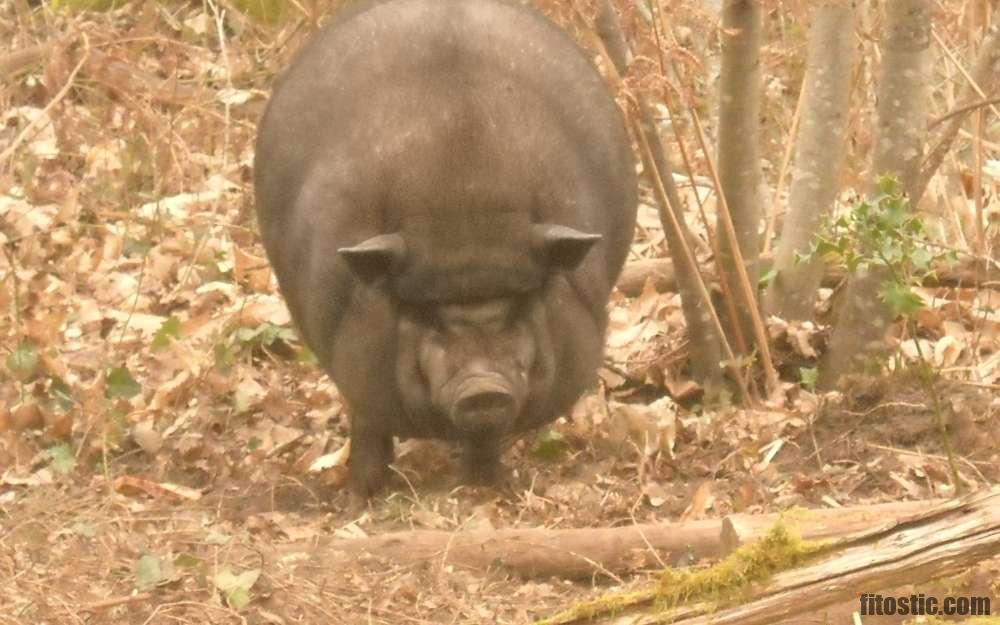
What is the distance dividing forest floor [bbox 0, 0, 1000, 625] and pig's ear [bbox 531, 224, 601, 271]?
0.80 meters

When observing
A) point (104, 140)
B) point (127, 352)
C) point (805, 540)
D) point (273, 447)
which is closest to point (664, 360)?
point (273, 447)

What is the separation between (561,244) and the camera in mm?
5383

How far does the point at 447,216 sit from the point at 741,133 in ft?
5.41

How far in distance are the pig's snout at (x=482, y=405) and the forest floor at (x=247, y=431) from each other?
13.9 inches

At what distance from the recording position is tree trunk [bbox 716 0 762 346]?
6395 mm

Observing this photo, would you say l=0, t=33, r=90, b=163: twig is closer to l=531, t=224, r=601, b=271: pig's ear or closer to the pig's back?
the pig's back

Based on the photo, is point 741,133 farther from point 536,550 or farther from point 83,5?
point 83,5

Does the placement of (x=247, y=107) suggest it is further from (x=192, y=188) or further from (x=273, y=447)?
(x=273, y=447)

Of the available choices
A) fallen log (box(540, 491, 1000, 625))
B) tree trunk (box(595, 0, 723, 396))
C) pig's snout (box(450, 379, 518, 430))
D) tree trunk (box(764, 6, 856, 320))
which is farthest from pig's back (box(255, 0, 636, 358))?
fallen log (box(540, 491, 1000, 625))

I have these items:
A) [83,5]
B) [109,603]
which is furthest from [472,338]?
[83,5]

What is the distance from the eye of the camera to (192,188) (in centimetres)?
903

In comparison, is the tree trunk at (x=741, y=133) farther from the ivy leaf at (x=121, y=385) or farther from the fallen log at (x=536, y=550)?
the ivy leaf at (x=121, y=385)

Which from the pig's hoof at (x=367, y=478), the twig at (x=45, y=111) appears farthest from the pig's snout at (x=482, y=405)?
the twig at (x=45, y=111)

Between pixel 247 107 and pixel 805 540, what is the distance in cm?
623
